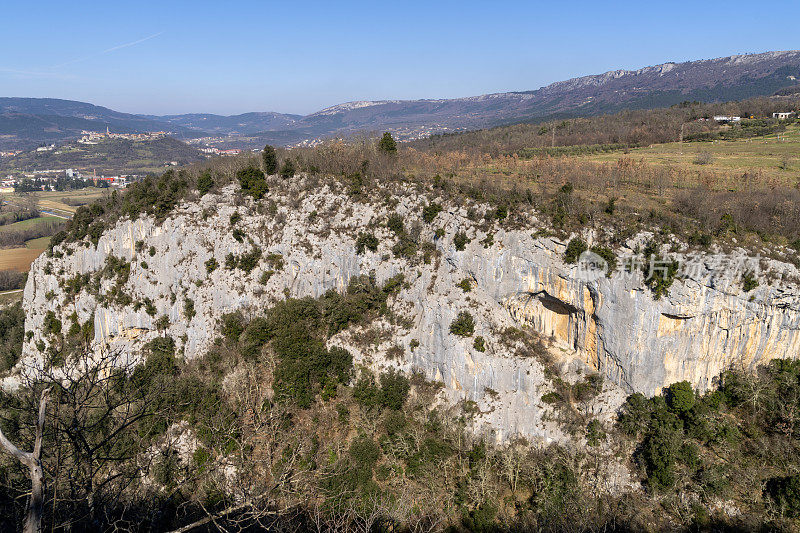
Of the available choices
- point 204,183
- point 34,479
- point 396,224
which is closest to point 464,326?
point 396,224

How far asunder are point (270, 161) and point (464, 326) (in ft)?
82.2

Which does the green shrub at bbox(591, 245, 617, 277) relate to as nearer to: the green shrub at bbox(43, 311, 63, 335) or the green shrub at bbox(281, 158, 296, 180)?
the green shrub at bbox(281, 158, 296, 180)

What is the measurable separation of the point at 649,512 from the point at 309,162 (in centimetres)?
3728

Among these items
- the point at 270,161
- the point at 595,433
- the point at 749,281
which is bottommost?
the point at 595,433

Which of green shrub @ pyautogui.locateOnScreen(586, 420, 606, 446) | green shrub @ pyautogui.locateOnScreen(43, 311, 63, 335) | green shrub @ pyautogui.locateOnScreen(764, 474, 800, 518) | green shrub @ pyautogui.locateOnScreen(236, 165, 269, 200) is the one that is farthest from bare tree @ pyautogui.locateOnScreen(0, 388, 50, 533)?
green shrub @ pyautogui.locateOnScreen(43, 311, 63, 335)

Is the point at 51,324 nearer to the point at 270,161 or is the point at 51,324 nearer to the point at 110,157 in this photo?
the point at 270,161

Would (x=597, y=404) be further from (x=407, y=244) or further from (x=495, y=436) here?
(x=407, y=244)

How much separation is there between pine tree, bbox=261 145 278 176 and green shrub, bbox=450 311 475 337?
23703 millimetres

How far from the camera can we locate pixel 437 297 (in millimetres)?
29500

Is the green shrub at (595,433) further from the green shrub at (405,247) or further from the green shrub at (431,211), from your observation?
the green shrub at (431,211)

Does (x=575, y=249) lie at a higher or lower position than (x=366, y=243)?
lower

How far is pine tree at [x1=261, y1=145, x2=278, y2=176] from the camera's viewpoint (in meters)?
38.6

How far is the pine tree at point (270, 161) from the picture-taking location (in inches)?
1518

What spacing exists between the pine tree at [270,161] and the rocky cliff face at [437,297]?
363 centimetres
